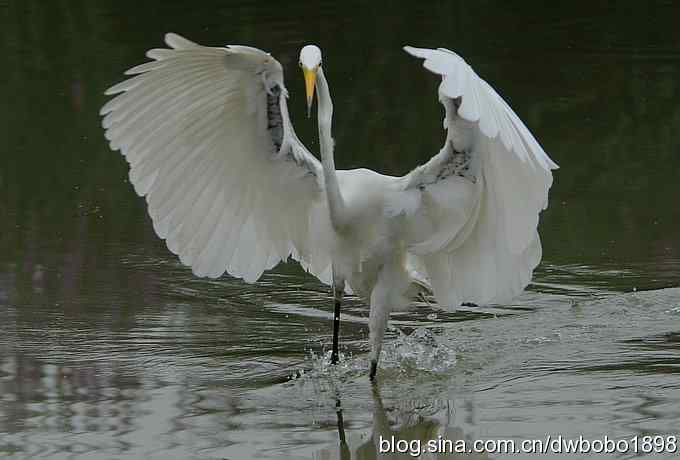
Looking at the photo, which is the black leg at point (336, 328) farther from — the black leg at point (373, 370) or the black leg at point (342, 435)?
the black leg at point (342, 435)

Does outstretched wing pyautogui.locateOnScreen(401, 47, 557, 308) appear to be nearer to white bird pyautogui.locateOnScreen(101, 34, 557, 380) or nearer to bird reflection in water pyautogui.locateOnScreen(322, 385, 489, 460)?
white bird pyautogui.locateOnScreen(101, 34, 557, 380)

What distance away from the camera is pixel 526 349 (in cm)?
619

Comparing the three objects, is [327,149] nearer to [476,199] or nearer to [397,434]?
[476,199]

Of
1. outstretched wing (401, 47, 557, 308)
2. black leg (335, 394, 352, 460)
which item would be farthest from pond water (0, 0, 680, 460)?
outstretched wing (401, 47, 557, 308)

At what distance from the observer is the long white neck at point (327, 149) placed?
5473 millimetres

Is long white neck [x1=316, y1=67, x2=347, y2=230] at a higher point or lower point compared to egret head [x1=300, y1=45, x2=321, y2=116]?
lower

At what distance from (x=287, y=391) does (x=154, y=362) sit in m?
0.75

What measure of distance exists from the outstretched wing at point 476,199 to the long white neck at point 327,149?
0.94 ft

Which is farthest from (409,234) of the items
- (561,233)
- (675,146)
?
(675,146)

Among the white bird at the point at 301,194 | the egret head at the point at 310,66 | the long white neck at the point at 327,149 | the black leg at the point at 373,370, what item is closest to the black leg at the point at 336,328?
the white bird at the point at 301,194

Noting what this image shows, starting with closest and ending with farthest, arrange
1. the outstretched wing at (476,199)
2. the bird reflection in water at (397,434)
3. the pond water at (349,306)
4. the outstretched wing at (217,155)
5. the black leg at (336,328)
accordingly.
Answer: the outstretched wing at (476,199) → the bird reflection in water at (397,434) → the pond water at (349,306) → the outstretched wing at (217,155) → the black leg at (336,328)

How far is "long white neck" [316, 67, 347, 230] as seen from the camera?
18.0 ft

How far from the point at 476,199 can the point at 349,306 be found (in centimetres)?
170

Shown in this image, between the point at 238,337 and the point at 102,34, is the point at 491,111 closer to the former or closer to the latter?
the point at 238,337
